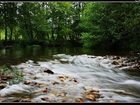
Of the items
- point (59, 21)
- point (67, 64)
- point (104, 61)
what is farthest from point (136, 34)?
point (59, 21)

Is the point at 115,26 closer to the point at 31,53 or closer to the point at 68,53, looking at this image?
the point at 68,53

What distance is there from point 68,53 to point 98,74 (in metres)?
2.94

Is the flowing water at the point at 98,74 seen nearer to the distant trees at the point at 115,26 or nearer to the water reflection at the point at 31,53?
the water reflection at the point at 31,53

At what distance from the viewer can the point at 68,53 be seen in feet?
32.2

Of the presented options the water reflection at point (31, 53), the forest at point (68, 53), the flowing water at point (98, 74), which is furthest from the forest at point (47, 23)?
the flowing water at point (98, 74)

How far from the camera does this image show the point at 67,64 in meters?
8.46

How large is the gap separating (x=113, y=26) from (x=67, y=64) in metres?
3.12

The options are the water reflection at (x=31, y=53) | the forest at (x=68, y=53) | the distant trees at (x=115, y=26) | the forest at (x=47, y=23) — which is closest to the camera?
the forest at (x=68, y=53)

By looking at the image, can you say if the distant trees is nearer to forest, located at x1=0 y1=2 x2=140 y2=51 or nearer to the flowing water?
forest, located at x1=0 y1=2 x2=140 y2=51

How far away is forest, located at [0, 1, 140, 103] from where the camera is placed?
525 cm

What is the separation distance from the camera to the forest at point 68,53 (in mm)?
5250

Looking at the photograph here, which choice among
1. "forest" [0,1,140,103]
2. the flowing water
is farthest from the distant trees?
the flowing water

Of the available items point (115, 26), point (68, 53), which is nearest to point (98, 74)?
point (68, 53)

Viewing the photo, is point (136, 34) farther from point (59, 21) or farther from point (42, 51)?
point (59, 21)
